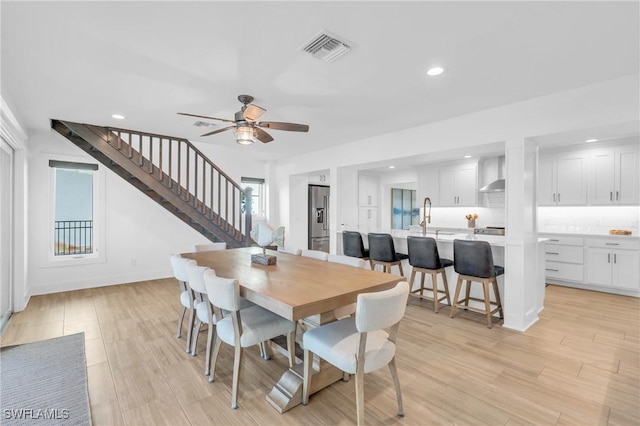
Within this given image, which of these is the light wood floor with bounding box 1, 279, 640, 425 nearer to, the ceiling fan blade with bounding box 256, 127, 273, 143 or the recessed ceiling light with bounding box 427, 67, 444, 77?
the ceiling fan blade with bounding box 256, 127, 273, 143

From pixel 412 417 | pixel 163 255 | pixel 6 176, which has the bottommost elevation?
pixel 412 417

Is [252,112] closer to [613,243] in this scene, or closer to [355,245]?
[355,245]

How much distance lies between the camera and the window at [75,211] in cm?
497

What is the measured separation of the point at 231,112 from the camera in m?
3.60

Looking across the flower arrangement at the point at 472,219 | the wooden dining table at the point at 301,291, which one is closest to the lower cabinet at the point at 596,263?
the flower arrangement at the point at 472,219

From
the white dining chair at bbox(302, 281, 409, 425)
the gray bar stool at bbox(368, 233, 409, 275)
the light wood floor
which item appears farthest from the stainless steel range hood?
the white dining chair at bbox(302, 281, 409, 425)

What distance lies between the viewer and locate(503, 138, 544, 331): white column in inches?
128

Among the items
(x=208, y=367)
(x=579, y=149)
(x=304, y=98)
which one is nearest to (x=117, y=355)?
(x=208, y=367)

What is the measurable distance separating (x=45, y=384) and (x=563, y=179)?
23.1 feet

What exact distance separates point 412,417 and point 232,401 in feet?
3.83

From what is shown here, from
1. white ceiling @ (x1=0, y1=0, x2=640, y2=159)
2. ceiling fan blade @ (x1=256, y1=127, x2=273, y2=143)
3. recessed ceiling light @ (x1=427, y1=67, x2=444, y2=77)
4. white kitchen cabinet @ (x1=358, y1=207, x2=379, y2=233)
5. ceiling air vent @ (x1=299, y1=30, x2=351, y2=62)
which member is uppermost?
recessed ceiling light @ (x1=427, y1=67, x2=444, y2=77)

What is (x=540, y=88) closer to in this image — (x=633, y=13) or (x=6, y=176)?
(x=633, y=13)

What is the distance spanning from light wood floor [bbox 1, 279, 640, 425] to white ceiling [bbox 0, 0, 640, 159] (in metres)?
2.43

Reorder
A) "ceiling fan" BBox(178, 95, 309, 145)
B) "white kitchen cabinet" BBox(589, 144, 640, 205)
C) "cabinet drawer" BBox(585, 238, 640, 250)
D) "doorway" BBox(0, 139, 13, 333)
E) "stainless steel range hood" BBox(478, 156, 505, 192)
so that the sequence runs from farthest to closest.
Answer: "stainless steel range hood" BBox(478, 156, 505, 192)
"white kitchen cabinet" BBox(589, 144, 640, 205)
"cabinet drawer" BBox(585, 238, 640, 250)
"doorway" BBox(0, 139, 13, 333)
"ceiling fan" BBox(178, 95, 309, 145)
